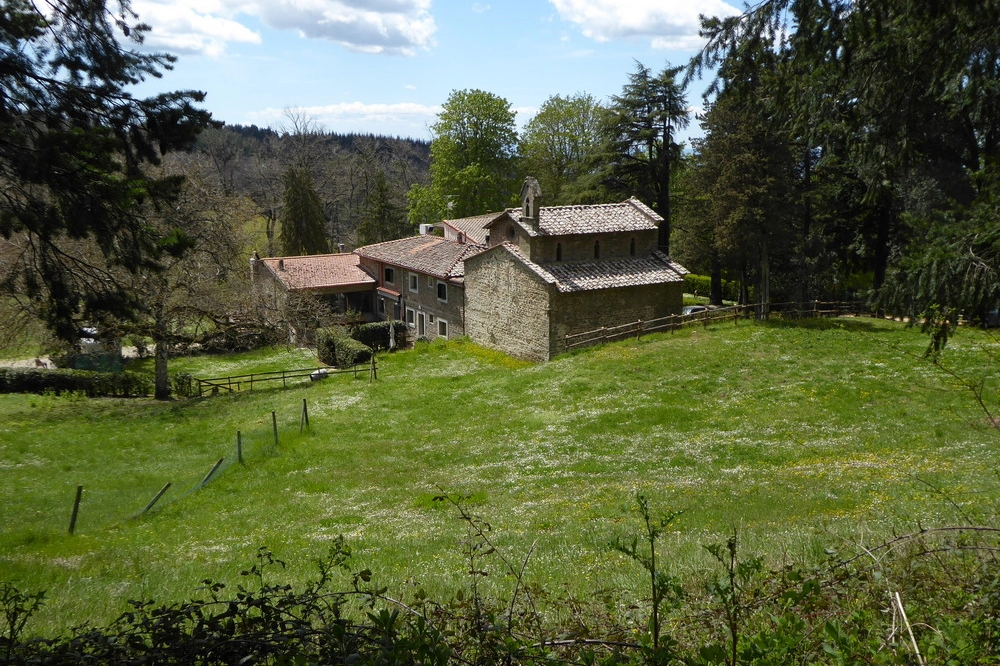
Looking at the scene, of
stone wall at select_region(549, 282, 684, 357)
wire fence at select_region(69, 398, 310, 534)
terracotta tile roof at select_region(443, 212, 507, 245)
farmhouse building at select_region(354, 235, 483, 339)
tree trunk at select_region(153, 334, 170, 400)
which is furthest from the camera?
terracotta tile roof at select_region(443, 212, 507, 245)

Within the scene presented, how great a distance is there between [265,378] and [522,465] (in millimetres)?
22624

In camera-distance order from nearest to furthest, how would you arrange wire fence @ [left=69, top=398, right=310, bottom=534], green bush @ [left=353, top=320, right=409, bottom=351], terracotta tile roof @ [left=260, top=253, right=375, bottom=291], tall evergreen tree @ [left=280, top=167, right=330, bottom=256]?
wire fence @ [left=69, top=398, right=310, bottom=534], green bush @ [left=353, top=320, right=409, bottom=351], terracotta tile roof @ [left=260, top=253, right=375, bottom=291], tall evergreen tree @ [left=280, top=167, right=330, bottom=256]

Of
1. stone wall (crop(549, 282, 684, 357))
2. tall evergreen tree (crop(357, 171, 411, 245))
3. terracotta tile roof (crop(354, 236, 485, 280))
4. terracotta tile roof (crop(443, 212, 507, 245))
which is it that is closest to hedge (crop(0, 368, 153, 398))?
terracotta tile roof (crop(354, 236, 485, 280))

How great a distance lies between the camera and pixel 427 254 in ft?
158

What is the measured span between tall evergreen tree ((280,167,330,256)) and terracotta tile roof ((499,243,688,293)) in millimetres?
36542

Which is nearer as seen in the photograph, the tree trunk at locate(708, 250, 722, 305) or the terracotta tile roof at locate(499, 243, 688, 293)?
the terracotta tile roof at locate(499, 243, 688, 293)

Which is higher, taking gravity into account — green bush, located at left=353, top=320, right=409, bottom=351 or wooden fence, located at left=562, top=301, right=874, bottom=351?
wooden fence, located at left=562, top=301, right=874, bottom=351

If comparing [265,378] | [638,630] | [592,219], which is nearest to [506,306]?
[592,219]

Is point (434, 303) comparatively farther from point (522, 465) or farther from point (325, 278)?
point (522, 465)

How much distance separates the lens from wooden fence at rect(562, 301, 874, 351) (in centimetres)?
3584

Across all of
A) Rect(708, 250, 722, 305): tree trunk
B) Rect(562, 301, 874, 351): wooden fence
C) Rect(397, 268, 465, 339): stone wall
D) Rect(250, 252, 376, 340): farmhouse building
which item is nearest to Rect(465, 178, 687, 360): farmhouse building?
Rect(562, 301, 874, 351): wooden fence

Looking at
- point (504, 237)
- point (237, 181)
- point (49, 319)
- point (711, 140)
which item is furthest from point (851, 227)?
point (237, 181)

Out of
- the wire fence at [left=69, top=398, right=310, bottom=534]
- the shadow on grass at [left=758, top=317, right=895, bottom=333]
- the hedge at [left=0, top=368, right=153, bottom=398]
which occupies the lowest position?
the wire fence at [left=69, top=398, right=310, bottom=534]

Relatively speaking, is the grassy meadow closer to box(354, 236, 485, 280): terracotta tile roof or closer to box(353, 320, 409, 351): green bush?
box(353, 320, 409, 351): green bush
